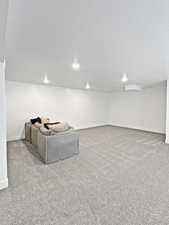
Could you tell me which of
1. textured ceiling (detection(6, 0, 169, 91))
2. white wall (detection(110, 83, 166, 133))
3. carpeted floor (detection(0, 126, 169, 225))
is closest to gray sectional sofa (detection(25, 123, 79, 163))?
carpeted floor (detection(0, 126, 169, 225))

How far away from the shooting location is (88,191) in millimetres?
1936

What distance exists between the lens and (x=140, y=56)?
8.23ft

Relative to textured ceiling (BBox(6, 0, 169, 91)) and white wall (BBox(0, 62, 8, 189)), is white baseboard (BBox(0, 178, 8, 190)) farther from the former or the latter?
textured ceiling (BBox(6, 0, 169, 91))

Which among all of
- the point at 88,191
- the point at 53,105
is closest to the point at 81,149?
the point at 88,191

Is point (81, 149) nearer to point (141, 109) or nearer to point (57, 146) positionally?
point (57, 146)

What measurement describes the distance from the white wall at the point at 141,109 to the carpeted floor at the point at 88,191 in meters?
3.42

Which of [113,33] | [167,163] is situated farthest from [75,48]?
[167,163]

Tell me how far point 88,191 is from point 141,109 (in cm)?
590

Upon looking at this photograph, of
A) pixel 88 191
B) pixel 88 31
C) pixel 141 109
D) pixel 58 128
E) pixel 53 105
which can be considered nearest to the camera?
pixel 88 31

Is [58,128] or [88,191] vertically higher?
[58,128]

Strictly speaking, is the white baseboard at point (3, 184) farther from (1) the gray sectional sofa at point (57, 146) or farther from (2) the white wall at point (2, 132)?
(1) the gray sectional sofa at point (57, 146)

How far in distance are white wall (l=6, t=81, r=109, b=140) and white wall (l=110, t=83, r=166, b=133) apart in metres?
0.82

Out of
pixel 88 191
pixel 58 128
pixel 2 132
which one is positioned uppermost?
pixel 2 132

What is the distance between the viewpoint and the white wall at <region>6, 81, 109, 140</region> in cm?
480
